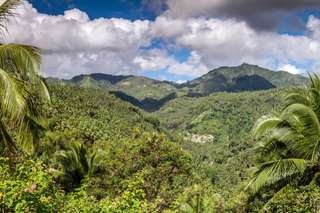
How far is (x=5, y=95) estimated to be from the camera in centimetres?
841

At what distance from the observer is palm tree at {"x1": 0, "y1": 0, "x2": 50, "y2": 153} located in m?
8.34

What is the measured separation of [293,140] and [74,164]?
78.2 ft

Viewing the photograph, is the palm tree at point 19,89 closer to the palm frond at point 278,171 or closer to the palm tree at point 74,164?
the palm frond at point 278,171

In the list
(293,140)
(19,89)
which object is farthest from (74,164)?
(19,89)

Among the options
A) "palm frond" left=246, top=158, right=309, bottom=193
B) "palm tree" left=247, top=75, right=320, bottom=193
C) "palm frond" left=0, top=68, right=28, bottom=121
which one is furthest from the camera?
"palm tree" left=247, top=75, right=320, bottom=193

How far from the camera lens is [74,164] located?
1294 inches

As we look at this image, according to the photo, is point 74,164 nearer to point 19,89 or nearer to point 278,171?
point 278,171

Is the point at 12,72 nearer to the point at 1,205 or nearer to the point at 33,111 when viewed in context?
the point at 33,111

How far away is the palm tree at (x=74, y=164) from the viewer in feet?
107

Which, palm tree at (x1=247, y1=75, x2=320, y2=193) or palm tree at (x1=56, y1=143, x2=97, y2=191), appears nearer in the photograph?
palm tree at (x1=247, y1=75, x2=320, y2=193)

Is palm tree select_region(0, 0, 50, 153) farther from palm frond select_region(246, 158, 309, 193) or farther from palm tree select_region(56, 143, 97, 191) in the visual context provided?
palm tree select_region(56, 143, 97, 191)

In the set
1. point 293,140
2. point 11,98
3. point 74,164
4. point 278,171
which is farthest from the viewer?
point 74,164

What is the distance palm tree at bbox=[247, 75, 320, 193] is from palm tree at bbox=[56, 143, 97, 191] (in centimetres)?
2191

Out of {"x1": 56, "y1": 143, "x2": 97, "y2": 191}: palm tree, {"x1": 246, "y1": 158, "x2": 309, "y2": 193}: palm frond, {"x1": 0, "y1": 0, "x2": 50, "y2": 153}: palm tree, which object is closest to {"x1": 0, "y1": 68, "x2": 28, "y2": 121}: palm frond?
{"x1": 0, "y1": 0, "x2": 50, "y2": 153}: palm tree
